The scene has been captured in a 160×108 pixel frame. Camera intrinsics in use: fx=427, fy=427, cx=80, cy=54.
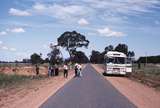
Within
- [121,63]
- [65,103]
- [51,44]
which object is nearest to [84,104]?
[65,103]

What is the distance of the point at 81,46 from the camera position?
130 m

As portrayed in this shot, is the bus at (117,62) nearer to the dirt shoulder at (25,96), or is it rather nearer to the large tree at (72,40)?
the dirt shoulder at (25,96)

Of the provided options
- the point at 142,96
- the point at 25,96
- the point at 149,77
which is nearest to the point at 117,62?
the point at 149,77

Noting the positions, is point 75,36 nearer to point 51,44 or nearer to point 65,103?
point 51,44

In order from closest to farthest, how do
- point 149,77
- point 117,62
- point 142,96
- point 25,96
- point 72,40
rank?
point 142,96 < point 25,96 < point 117,62 < point 149,77 < point 72,40

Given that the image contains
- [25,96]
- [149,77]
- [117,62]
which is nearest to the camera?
[25,96]

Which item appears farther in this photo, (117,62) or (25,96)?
(117,62)

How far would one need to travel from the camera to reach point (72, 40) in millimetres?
128125

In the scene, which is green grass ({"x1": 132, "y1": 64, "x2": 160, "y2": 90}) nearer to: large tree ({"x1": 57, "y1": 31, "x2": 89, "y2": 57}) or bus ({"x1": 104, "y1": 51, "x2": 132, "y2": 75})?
bus ({"x1": 104, "y1": 51, "x2": 132, "y2": 75})

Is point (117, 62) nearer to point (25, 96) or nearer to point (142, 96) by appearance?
→ point (142, 96)

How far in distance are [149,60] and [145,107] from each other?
582 ft

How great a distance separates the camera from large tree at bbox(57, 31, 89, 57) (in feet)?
415

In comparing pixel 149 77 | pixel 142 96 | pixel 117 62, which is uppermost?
pixel 117 62

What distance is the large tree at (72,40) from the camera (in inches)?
4977
